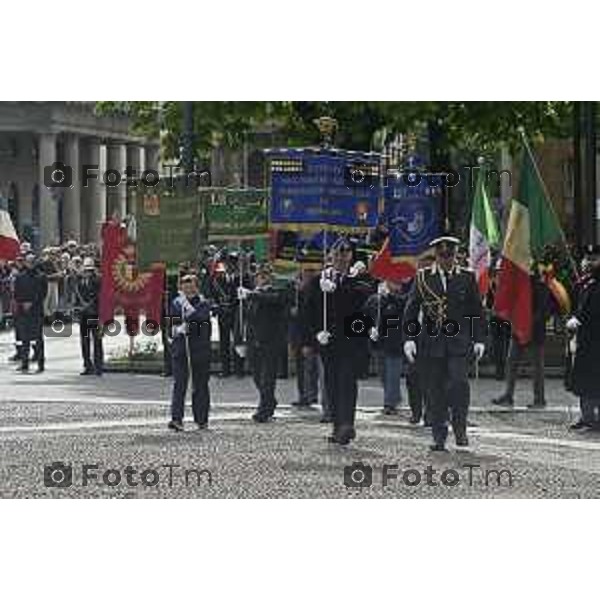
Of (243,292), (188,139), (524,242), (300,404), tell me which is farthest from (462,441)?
→ (188,139)

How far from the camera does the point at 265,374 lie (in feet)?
35.7

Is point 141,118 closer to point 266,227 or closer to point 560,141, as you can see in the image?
point 266,227

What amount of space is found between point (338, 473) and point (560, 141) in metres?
2.51

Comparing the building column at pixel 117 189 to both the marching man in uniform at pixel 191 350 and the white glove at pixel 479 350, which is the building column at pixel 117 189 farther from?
the white glove at pixel 479 350

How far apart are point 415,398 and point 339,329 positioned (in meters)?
0.61

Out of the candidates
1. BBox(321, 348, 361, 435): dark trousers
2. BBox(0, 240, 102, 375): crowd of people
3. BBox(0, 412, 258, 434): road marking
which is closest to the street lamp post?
BBox(0, 240, 102, 375): crowd of people

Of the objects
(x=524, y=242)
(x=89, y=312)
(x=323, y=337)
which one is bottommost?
(x=323, y=337)

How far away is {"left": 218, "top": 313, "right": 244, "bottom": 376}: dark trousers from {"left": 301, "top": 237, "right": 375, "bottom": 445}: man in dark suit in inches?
18.1

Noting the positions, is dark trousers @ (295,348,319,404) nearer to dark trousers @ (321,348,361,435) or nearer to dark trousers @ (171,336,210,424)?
dark trousers @ (321,348,361,435)

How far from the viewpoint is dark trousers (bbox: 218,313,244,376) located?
436 inches

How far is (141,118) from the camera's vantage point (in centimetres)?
1110

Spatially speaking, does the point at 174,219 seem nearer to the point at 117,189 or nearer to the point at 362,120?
the point at 117,189

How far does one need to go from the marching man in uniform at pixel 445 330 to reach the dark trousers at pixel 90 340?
1.83 meters

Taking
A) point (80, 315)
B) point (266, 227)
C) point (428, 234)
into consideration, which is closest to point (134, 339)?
point (80, 315)
